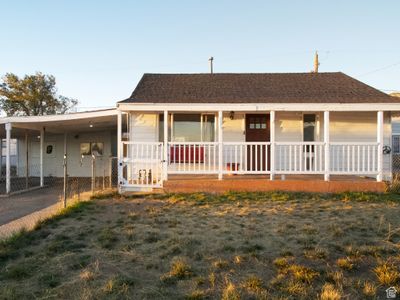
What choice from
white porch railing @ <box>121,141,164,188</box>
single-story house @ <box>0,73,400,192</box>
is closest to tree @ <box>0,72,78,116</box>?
single-story house @ <box>0,73,400,192</box>

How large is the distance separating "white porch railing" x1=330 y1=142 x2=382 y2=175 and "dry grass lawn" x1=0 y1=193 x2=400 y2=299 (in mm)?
2225

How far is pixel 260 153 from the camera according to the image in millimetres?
10805

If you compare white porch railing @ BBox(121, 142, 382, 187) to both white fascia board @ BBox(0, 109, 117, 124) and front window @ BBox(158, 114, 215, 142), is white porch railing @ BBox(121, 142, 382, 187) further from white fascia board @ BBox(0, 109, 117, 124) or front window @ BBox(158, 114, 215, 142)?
white fascia board @ BBox(0, 109, 117, 124)

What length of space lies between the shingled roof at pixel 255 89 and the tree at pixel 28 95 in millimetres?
23636

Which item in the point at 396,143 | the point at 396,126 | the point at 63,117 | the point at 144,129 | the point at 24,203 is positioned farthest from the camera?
the point at 396,126

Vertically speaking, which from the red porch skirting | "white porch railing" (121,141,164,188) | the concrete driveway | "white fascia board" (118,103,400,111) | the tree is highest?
the tree

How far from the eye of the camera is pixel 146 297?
12.0 feet

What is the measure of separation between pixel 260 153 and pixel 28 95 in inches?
1151

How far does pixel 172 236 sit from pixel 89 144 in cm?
1399

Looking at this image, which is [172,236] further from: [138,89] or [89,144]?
[89,144]

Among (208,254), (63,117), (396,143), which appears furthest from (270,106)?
(396,143)

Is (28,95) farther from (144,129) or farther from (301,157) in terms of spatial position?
(301,157)

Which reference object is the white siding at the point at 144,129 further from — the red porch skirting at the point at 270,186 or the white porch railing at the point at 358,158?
the white porch railing at the point at 358,158

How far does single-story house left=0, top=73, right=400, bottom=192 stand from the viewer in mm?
10062
